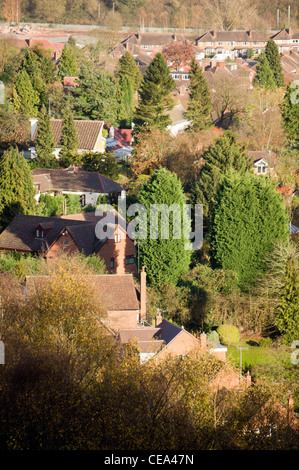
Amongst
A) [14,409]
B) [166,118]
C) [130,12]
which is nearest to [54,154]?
[166,118]

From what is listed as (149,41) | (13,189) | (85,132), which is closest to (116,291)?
(13,189)

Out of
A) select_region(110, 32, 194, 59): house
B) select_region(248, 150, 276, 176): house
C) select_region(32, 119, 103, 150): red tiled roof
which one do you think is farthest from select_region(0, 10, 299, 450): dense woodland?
select_region(110, 32, 194, 59): house

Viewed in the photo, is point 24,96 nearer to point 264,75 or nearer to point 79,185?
point 79,185

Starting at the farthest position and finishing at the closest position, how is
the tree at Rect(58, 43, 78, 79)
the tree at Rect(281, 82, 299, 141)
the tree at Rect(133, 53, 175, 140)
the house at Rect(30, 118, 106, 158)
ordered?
the tree at Rect(58, 43, 78, 79)
the tree at Rect(281, 82, 299, 141)
the tree at Rect(133, 53, 175, 140)
the house at Rect(30, 118, 106, 158)

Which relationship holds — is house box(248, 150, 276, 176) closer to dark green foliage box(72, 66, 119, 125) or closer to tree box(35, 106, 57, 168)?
dark green foliage box(72, 66, 119, 125)

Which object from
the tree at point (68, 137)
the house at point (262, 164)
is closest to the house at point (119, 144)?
the tree at point (68, 137)

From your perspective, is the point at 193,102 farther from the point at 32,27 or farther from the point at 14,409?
the point at 32,27
